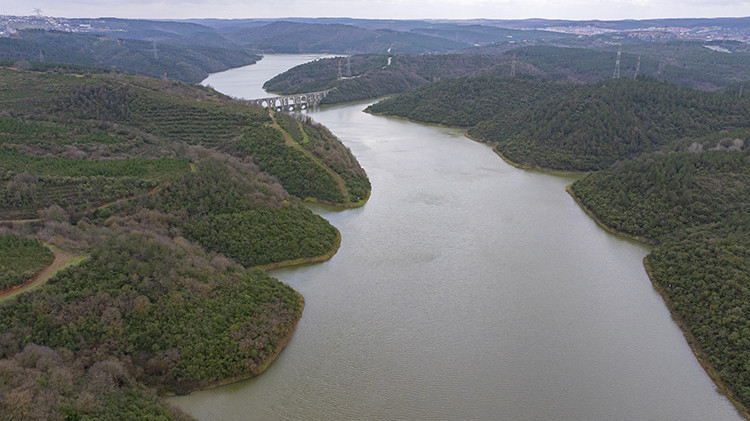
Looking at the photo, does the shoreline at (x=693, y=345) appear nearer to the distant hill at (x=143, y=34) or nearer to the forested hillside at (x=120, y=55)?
the forested hillside at (x=120, y=55)

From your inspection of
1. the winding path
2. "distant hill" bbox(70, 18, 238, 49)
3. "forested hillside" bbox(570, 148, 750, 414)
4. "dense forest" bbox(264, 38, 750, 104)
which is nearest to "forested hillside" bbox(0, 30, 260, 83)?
"dense forest" bbox(264, 38, 750, 104)

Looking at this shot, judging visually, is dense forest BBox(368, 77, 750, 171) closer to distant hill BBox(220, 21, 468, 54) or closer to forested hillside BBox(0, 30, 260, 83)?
forested hillside BBox(0, 30, 260, 83)

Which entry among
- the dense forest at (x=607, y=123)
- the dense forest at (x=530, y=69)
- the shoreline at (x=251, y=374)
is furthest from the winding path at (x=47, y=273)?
the dense forest at (x=530, y=69)

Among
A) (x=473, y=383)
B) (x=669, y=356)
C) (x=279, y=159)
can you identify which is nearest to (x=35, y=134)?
(x=279, y=159)

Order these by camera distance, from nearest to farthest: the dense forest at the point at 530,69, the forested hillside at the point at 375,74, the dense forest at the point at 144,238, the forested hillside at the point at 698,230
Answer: the dense forest at the point at 144,238 < the forested hillside at the point at 698,230 < the dense forest at the point at 530,69 < the forested hillside at the point at 375,74

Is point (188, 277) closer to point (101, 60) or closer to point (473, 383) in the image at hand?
point (473, 383)

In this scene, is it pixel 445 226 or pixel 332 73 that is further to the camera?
pixel 332 73

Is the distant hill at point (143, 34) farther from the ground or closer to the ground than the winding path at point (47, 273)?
farther from the ground
